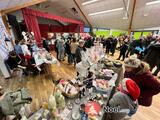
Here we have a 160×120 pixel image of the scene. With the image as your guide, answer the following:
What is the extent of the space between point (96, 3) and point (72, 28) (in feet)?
16.3

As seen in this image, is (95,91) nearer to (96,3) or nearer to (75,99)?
(75,99)

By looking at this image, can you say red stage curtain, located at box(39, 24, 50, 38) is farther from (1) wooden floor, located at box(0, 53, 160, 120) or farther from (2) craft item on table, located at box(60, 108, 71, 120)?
(2) craft item on table, located at box(60, 108, 71, 120)

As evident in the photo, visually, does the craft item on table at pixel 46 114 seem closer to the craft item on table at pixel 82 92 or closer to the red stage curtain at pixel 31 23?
the craft item on table at pixel 82 92

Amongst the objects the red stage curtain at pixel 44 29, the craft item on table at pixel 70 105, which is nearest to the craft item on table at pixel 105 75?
the craft item on table at pixel 70 105

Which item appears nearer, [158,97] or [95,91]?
[95,91]

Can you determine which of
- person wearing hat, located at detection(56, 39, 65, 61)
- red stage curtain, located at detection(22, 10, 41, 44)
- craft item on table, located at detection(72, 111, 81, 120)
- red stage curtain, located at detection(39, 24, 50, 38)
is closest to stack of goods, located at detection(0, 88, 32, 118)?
craft item on table, located at detection(72, 111, 81, 120)

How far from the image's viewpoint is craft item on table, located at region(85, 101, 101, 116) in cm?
127

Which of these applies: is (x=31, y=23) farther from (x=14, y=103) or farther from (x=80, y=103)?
(x=80, y=103)

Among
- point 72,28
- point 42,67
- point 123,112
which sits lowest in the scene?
point 42,67

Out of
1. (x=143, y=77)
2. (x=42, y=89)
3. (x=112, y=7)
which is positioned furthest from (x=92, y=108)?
(x=112, y=7)

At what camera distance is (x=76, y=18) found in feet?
40.8

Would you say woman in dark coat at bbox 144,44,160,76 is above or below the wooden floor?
above

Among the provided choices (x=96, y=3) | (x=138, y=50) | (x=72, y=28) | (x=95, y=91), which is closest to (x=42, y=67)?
(x=95, y=91)

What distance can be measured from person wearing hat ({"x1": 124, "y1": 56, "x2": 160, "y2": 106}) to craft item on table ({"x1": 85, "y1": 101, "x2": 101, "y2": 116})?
0.70 meters
